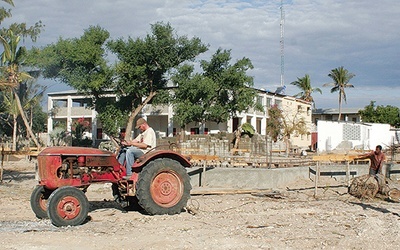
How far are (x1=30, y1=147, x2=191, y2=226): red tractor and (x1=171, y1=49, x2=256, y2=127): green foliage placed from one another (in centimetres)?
2889

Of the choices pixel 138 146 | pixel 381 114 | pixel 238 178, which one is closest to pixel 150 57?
pixel 238 178

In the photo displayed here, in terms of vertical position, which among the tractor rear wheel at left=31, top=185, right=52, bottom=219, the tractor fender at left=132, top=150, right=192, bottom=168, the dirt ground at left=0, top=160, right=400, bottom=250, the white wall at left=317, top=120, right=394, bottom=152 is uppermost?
the white wall at left=317, top=120, right=394, bottom=152

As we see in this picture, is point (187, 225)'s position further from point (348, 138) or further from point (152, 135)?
point (348, 138)

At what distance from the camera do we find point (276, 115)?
47.4 metres

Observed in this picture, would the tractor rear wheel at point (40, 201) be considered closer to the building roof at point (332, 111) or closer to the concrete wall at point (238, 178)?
the concrete wall at point (238, 178)

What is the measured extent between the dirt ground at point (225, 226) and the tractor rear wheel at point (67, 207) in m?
0.17

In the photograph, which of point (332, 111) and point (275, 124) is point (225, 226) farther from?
point (332, 111)

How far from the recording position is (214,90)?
3991 centimetres

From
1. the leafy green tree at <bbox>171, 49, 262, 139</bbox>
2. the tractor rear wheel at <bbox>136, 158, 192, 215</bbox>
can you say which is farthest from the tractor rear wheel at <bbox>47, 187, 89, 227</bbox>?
the leafy green tree at <bbox>171, 49, 262, 139</bbox>

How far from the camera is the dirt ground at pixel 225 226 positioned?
7.40 m

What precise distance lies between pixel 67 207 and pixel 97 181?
990 millimetres

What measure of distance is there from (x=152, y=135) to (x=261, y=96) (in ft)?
146

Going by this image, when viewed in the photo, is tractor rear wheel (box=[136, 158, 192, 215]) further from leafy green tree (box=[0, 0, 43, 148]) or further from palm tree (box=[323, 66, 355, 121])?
palm tree (box=[323, 66, 355, 121])

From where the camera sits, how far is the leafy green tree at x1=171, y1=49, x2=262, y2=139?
39562 millimetres
